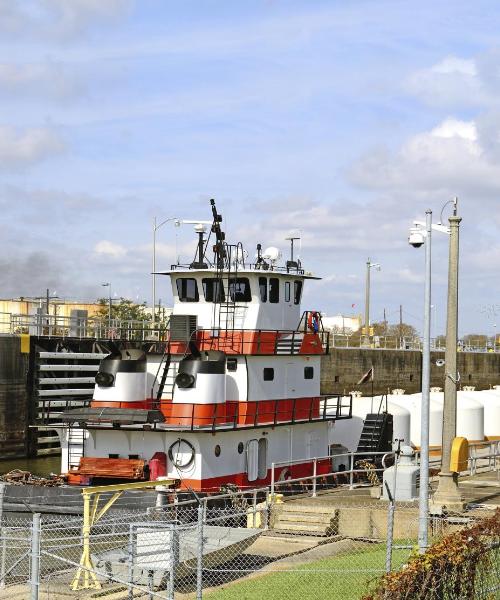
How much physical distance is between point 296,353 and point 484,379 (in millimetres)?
47264

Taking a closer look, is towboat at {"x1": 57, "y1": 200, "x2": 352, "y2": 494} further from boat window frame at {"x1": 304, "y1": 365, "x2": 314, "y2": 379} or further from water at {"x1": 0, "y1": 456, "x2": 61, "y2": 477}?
water at {"x1": 0, "y1": 456, "x2": 61, "y2": 477}

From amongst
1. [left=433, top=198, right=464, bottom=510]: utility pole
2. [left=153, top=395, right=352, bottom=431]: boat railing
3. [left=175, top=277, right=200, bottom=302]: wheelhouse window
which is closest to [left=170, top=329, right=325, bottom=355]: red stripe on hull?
[left=175, top=277, right=200, bottom=302]: wheelhouse window

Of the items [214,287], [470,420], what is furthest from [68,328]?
[214,287]

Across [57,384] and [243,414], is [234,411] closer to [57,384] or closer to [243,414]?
[243,414]

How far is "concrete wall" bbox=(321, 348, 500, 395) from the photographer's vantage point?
58284 mm

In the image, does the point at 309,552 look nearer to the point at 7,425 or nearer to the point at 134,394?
the point at 134,394

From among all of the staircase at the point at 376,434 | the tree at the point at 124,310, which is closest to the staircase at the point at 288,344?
the staircase at the point at 376,434

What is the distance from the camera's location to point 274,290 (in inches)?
1146

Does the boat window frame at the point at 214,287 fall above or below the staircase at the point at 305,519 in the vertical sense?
above

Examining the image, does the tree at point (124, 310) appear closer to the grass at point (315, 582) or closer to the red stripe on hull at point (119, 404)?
the red stripe on hull at point (119, 404)

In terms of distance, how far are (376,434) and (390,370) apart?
104 ft

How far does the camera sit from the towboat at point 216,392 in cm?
2503

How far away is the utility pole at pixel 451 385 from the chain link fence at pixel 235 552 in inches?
26.3

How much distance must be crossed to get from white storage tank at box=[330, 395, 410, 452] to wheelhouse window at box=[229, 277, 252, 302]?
598 centimetres
